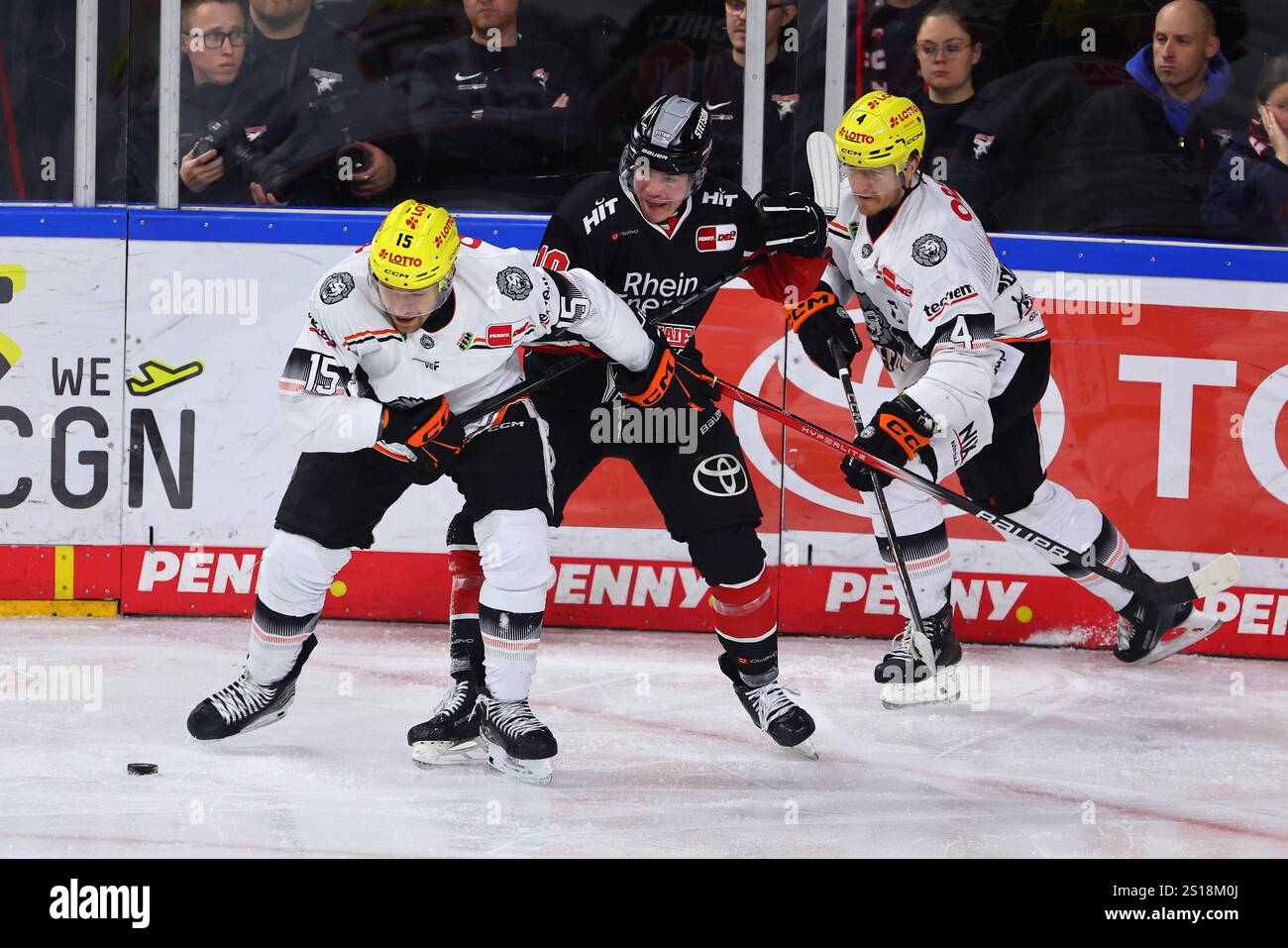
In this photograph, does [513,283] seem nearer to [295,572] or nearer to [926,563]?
[295,572]

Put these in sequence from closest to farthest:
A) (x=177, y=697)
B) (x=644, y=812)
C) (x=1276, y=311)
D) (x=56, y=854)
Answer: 1. (x=56, y=854)
2. (x=644, y=812)
3. (x=177, y=697)
4. (x=1276, y=311)

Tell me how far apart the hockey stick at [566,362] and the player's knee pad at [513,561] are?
25 cm

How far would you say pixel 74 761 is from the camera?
155 inches

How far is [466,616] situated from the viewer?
4.25m

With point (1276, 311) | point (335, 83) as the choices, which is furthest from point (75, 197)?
point (1276, 311)

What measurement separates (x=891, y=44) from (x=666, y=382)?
1890 millimetres

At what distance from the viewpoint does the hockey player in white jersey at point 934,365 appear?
14.1 feet

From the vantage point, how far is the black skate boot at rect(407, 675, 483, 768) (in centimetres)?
405

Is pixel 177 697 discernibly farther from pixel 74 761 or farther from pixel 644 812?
pixel 644 812

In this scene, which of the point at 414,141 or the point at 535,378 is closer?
the point at 535,378

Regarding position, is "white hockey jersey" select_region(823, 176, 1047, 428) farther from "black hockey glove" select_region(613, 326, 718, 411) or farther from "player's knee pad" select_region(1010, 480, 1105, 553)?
"black hockey glove" select_region(613, 326, 718, 411)

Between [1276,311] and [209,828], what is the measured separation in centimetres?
363

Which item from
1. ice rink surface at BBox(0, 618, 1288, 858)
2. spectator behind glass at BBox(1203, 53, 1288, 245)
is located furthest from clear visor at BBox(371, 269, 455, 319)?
spectator behind glass at BBox(1203, 53, 1288, 245)

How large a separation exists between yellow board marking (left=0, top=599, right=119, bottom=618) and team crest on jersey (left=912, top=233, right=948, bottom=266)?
2868mm
